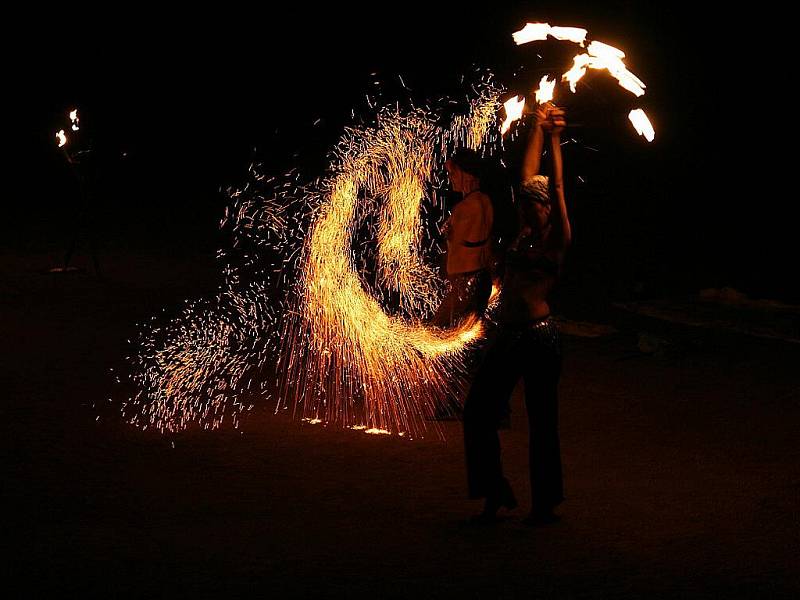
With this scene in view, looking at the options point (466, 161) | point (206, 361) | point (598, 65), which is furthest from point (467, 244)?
point (206, 361)

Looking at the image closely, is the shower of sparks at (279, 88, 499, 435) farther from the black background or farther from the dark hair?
the black background

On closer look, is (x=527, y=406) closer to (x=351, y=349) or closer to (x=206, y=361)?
(x=351, y=349)

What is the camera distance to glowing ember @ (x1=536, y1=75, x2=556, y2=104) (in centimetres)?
583

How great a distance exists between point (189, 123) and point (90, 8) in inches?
170

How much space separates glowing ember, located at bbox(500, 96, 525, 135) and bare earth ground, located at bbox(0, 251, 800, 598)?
1.83m

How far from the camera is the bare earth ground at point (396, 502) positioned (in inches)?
193

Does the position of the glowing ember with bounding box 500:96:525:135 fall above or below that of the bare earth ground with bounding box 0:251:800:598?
above

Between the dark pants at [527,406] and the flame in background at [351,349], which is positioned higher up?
the flame in background at [351,349]

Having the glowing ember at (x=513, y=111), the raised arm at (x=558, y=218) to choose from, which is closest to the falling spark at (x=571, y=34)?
the glowing ember at (x=513, y=111)

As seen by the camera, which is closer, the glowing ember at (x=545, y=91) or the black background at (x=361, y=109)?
the glowing ember at (x=545, y=91)

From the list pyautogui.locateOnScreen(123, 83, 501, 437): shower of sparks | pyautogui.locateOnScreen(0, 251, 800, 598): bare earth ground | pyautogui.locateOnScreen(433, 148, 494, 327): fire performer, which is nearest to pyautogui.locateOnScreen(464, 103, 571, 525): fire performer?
pyautogui.locateOnScreen(0, 251, 800, 598): bare earth ground

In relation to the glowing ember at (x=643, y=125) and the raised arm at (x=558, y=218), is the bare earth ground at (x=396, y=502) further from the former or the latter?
the glowing ember at (x=643, y=125)

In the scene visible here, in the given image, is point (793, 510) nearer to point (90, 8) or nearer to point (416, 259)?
point (416, 259)

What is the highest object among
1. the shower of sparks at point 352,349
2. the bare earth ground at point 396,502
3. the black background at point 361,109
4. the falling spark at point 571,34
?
the black background at point 361,109
